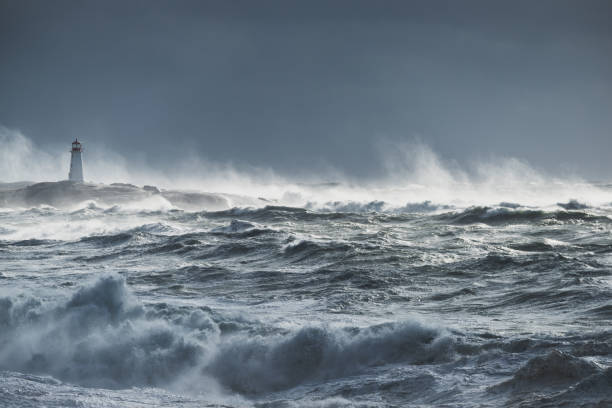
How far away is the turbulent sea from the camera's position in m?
7.18

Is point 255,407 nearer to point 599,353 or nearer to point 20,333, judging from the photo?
point 599,353

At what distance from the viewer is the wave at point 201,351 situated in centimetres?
814

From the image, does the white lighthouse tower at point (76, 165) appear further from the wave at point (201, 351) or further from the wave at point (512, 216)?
the wave at point (201, 351)

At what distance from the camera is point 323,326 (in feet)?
29.7

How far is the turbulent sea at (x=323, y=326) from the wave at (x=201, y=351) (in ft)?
0.08

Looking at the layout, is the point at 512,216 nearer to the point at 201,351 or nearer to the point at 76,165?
the point at 201,351

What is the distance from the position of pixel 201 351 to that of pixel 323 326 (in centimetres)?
163

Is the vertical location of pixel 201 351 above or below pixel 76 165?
below

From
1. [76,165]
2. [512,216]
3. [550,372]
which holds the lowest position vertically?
[550,372]

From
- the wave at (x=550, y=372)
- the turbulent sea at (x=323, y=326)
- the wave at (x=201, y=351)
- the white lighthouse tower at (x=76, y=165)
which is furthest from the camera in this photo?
the white lighthouse tower at (x=76, y=165)

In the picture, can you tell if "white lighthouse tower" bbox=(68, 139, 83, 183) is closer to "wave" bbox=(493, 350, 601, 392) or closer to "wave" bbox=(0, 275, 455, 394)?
"wave" bbox=(0, 275, 455, 394)

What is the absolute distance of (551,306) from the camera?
414 inches

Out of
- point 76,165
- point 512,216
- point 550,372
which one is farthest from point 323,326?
point 76,165

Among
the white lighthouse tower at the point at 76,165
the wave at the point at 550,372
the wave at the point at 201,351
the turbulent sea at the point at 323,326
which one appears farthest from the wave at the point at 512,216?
the white lighthouse tower at the point at 76,165
